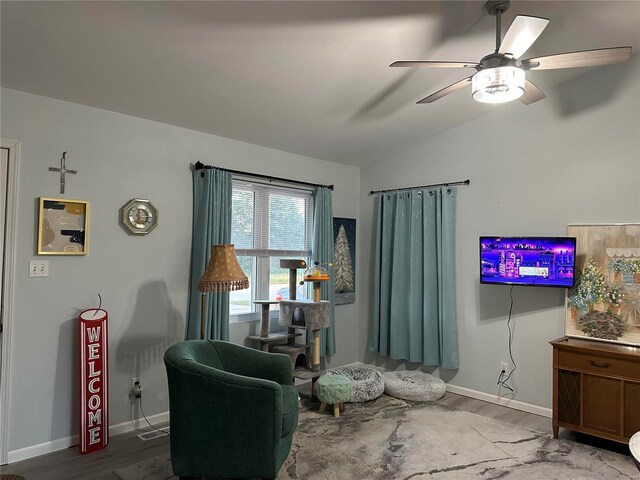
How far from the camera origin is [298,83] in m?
3.14

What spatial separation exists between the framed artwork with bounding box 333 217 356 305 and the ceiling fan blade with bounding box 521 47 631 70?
2.85 m

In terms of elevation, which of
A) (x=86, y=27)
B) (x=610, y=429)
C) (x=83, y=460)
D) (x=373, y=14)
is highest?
(x=373, y=14)

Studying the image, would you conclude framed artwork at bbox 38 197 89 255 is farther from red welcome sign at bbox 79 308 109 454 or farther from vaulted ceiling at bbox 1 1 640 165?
vaulted ceiling at bbox 1 1 640 165

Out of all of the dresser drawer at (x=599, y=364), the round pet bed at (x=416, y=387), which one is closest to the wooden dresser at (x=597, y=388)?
the dresser drawer at (x=599, y=364)

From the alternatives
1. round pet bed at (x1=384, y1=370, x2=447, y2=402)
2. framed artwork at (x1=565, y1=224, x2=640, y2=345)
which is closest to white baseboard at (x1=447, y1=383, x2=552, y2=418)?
round pet bed at (x1=384, y1=370, x2=447, y2=402)

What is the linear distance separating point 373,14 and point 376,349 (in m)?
3.47

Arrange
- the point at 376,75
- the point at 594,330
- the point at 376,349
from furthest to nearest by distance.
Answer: the point at 376,349, the point at 594,330, the point at 376,75

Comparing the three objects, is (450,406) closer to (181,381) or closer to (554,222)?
(554,222)

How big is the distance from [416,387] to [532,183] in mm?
2079

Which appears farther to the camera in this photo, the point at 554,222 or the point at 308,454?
the point at 554,222

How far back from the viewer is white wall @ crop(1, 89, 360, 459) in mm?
2818

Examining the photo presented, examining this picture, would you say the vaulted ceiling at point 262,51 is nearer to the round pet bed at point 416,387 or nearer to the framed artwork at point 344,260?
the framed artwork at point 344,260

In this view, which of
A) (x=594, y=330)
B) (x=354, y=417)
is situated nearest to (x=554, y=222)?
(x=594, y=330)

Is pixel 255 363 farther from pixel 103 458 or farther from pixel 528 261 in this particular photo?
pixel 528 261
